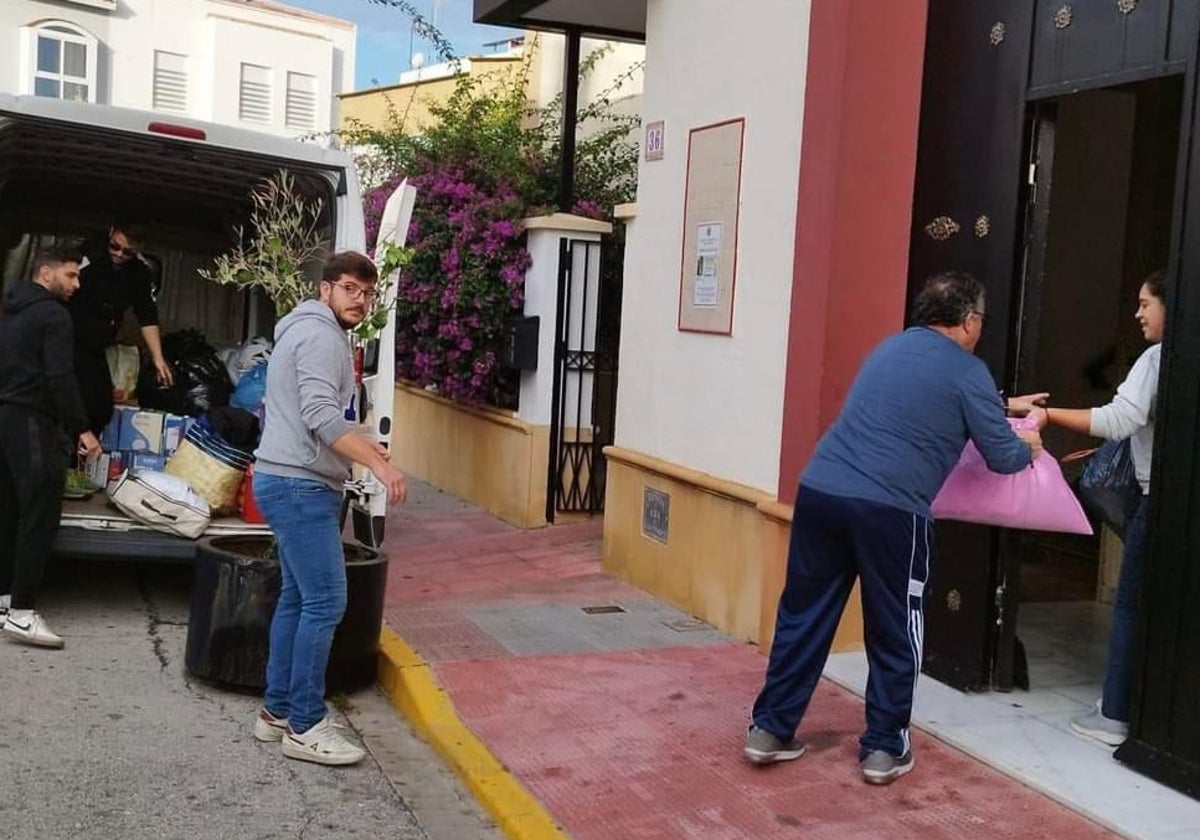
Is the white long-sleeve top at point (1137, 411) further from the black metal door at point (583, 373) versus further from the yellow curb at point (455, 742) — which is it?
the black metal door at point (583, 373)

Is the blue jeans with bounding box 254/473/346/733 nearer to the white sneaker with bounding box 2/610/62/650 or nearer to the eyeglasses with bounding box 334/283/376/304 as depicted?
the eyeglasses with bounding box 334/283/376/304

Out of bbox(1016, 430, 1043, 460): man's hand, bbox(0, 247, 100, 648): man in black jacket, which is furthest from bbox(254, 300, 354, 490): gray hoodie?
bbox(1016, 430, 1043, 460): man's hand

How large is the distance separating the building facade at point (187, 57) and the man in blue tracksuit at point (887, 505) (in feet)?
97.4

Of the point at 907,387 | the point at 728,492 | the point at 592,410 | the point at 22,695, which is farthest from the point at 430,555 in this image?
the point at 907,387

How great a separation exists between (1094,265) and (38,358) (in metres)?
6.07

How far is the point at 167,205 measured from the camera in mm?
9195

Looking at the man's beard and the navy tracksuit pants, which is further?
the man's beard

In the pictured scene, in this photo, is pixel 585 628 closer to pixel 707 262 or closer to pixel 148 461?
pixel 707 262

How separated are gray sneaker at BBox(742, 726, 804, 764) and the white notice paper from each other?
2.73 metres

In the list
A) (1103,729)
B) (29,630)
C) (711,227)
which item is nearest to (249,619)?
(29,630)

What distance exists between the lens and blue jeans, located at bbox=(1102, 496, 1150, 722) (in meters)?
4.80

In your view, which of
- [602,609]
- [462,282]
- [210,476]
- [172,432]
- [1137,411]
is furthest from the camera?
[462,282]

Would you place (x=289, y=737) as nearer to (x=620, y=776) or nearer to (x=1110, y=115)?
(x=620, y=776)

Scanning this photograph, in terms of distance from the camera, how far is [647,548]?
7.57 meters
